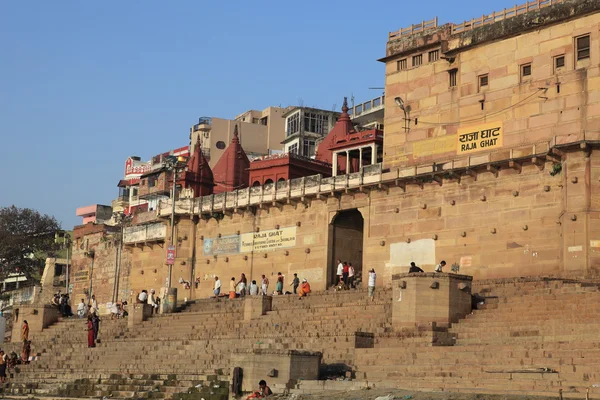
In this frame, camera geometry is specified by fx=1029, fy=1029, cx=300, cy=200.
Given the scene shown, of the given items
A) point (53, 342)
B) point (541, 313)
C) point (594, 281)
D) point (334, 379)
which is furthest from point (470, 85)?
point (53, 342)

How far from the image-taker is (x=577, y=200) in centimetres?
2859

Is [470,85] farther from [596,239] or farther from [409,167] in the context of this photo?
[596,239]

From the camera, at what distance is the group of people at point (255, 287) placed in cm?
3373

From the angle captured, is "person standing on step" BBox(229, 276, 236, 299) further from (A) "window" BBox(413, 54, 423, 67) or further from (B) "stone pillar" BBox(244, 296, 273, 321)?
(A) "window" BBox(413, 54, 423, 67)

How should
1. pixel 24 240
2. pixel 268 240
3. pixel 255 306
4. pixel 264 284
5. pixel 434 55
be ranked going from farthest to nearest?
pixel 24 240 < pixel 268 240 < pixel 264 284 < pixel 434 55 < pixel 255 306

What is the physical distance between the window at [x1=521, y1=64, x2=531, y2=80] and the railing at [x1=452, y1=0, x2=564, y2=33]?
1726mm

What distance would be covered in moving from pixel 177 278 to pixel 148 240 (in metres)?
3.48

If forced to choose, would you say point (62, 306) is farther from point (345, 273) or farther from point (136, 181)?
point (136, 181)

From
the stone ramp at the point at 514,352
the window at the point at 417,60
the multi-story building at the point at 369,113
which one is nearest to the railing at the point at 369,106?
the multi-story building at the point at 369,113

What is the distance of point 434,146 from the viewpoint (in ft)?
110

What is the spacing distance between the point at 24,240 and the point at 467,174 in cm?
3559

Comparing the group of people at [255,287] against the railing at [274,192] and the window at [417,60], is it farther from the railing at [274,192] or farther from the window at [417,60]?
the window at [417,60]

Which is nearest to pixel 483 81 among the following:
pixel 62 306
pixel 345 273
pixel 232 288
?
pixel 345 273

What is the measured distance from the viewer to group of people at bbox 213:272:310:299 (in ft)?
111
